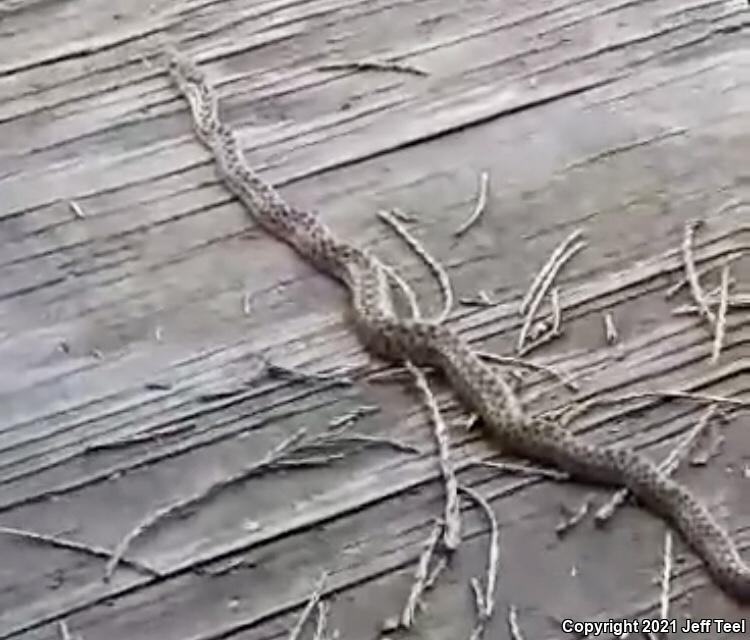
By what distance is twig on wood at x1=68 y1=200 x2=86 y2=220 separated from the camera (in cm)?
225

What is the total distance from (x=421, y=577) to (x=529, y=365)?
13.0 inches

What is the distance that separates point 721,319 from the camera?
2033mm

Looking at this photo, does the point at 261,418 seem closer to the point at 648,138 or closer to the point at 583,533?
the point at 583,533

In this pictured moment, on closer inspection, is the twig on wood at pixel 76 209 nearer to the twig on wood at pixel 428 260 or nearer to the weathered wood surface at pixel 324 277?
the weathered wood surface at pixel 324 277

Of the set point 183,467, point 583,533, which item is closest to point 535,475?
point 583,533

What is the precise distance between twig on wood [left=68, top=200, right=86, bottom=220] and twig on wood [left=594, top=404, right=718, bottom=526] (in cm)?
80

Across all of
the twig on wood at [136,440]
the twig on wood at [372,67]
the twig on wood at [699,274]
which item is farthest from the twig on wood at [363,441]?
the twig on wood at [372,67]

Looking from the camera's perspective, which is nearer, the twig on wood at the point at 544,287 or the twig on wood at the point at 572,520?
the twig on wood at the point at 572,520

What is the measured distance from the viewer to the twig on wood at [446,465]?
182 cm

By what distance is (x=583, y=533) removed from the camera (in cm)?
181

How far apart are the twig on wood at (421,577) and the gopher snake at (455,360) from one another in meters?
0.15

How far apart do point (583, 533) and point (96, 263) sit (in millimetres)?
730

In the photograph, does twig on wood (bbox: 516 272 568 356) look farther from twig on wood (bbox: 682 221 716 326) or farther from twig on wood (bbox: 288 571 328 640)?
twig on wood (bbox: 288 571 328 640)

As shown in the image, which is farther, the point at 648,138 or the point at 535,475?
the point at 648,138
